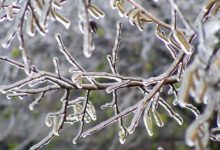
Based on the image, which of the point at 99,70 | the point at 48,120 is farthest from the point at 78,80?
the point at 99,70

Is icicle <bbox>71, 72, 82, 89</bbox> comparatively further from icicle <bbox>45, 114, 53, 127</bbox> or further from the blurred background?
the blurred background

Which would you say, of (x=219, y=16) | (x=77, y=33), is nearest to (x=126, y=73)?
(x=77, y=33)

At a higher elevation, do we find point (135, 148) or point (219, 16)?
point (219, 16)

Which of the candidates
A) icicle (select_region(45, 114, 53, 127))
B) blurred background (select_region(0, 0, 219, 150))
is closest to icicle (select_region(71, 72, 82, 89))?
icicle (select_region(45, 114, 53, 127))

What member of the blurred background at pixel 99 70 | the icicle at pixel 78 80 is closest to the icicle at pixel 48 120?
→ the icicle at pixel 78 80

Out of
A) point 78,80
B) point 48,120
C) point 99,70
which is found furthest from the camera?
point 99,70

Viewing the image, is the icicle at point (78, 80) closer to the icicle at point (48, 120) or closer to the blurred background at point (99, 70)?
the icicle at point (48, 120)

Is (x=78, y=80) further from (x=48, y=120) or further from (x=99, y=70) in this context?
(x=99, y=70)

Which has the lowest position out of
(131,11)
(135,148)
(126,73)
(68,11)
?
(135,148)

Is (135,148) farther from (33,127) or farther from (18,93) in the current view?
(18,93)
